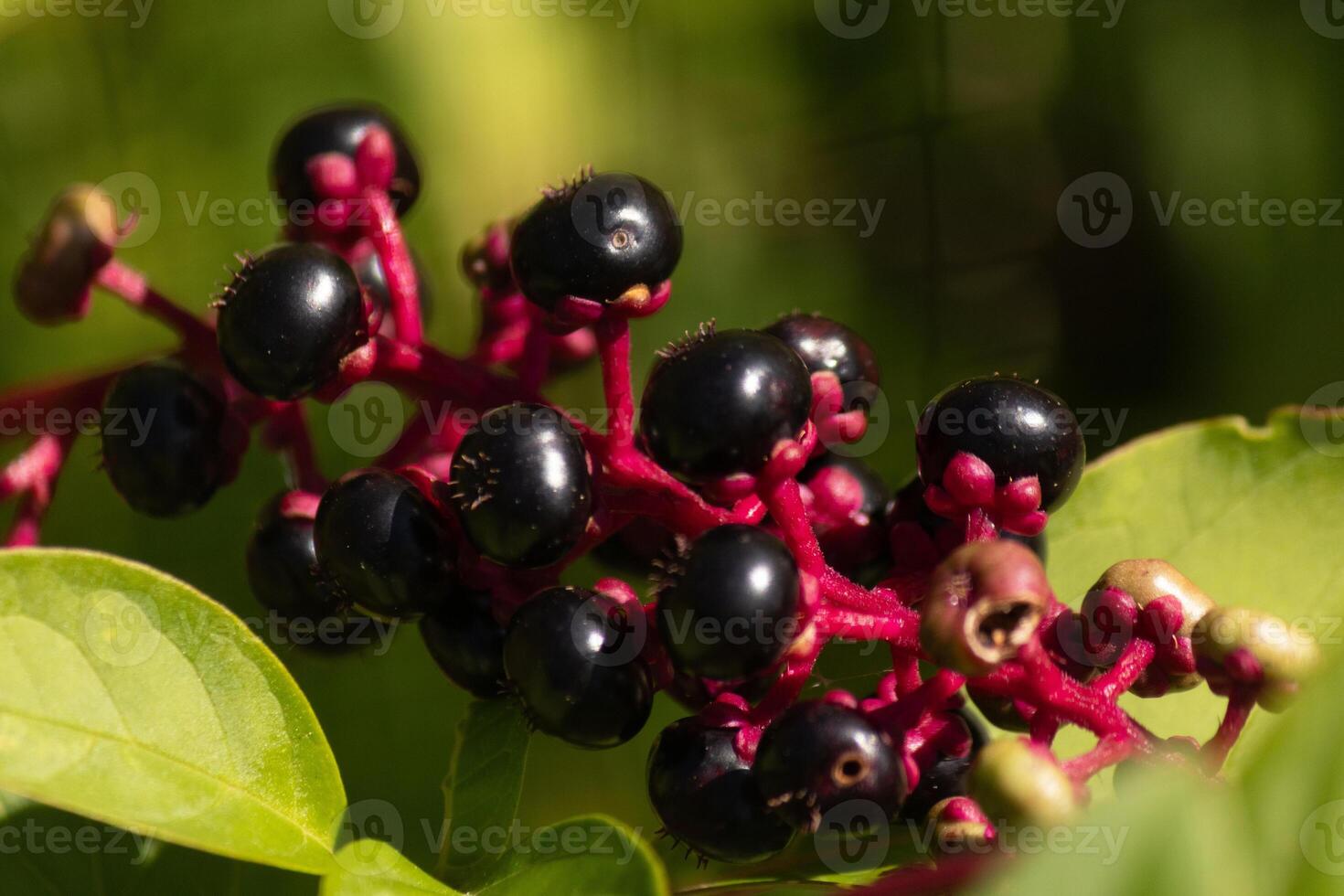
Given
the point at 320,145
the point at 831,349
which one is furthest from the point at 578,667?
the point at 320,145

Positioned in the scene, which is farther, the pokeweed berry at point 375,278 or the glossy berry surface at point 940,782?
the pokeweed berry at point 375,278

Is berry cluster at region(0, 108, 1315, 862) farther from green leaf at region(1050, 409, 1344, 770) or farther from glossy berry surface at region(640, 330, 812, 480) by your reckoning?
green leaf at region(1050, 409, 1344, 770)

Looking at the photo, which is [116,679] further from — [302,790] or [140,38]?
[140,38]

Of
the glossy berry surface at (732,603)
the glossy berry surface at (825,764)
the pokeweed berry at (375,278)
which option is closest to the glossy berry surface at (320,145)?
the pokeweed berry at (375,278)

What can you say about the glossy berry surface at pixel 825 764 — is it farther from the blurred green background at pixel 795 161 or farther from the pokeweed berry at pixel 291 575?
the blurred green background at pixel 795 161

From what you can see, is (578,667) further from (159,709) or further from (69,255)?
(69,255)

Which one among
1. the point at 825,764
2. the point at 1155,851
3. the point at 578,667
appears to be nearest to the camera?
the point at 1155,851

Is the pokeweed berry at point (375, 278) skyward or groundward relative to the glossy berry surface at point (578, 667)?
skyward
